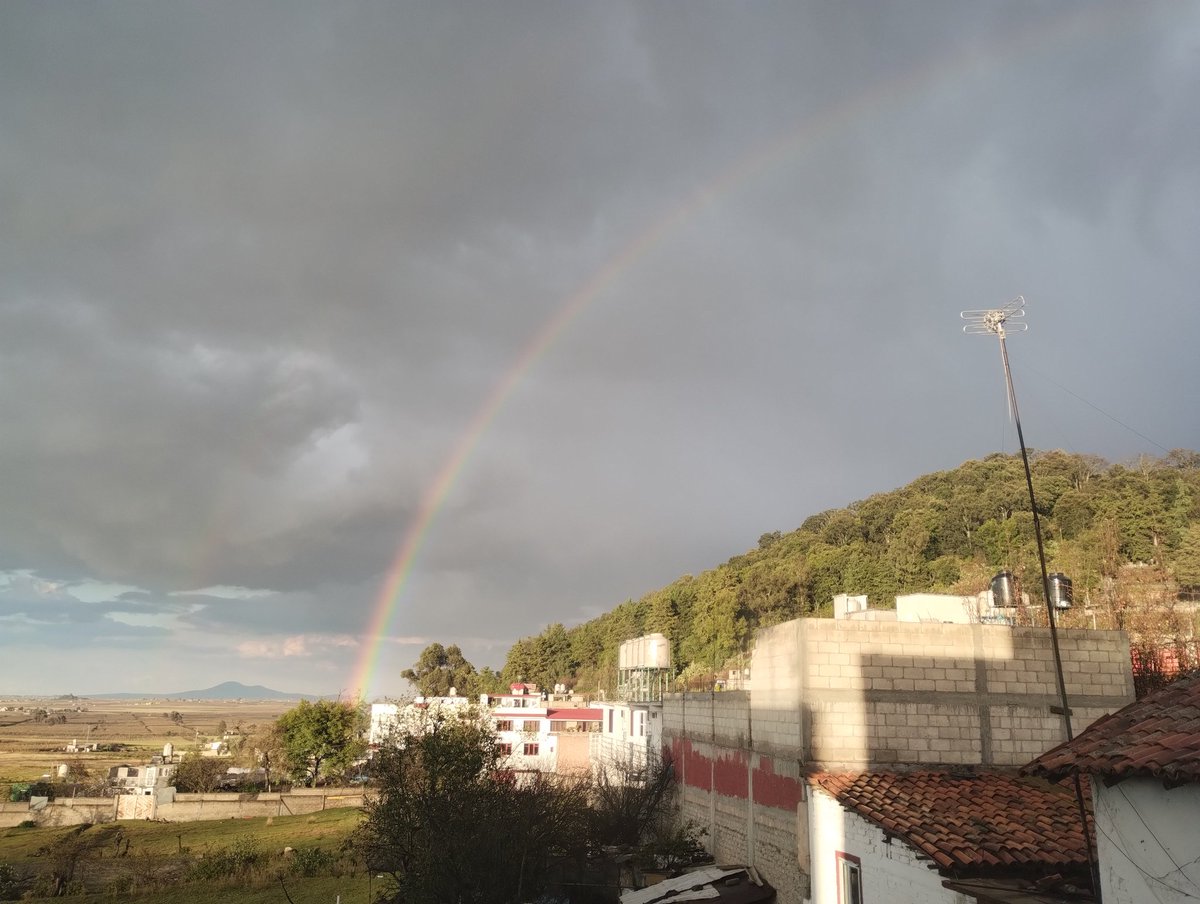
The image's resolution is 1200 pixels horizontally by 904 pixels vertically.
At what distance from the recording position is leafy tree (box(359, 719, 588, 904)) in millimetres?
20062

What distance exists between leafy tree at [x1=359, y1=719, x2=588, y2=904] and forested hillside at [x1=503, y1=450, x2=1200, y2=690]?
87.9 ft

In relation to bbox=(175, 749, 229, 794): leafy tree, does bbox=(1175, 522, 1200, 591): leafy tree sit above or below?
above

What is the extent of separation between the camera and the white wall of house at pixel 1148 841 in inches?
284

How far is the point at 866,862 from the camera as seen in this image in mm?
14336

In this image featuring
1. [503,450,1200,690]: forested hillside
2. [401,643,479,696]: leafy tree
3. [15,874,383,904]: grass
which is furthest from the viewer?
[401,643,479,696]: leafy tree

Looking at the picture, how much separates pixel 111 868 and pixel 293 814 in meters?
16.8

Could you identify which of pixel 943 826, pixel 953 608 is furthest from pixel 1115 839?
pixel 953 608

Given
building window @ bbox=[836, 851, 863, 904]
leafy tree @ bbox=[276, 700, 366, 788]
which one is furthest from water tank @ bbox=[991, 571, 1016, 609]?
leafy tree @ bbox=[276, 700, 366, 788]

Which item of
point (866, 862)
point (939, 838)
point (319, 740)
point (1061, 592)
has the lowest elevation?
point (319, 740)

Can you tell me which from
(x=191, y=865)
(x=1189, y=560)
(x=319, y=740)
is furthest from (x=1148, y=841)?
(x=319, y=740)

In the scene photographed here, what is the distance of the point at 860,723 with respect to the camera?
697 inches

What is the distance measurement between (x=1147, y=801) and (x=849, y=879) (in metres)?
8.87

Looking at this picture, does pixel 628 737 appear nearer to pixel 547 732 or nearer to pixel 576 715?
pixel 547 732

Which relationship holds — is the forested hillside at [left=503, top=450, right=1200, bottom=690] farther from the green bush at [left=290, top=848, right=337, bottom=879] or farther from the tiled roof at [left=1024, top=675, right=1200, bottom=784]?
the green bush at [left=290, top=848, right=337, bottom=879]
